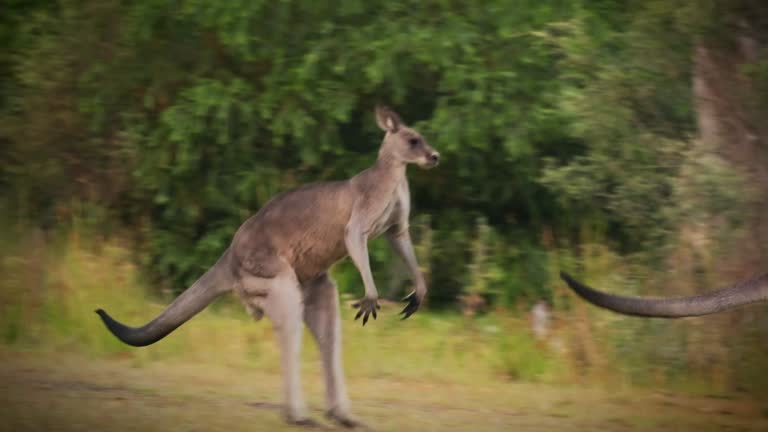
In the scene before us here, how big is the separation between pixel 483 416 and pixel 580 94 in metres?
4.02

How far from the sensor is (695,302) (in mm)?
7047

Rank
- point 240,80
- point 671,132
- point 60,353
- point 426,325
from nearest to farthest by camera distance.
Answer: point 60,353
point 671,132
point 426,325
point 240,80

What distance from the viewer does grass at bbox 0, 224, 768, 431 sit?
8492 millimetres

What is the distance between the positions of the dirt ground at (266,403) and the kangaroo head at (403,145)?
5.21ft

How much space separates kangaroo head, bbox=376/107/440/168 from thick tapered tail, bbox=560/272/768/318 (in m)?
1.45

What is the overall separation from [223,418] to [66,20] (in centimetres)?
818

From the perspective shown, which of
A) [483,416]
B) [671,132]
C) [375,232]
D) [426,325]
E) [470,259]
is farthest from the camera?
[470,259]

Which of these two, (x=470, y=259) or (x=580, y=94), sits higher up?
(x=580, y=94)

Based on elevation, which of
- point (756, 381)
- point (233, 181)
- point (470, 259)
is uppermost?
point (756, 381)

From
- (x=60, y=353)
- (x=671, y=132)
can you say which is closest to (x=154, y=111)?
(x=60, y=353)

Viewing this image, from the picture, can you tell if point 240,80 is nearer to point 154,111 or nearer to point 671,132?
point 154,111

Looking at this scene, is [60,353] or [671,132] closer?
[60,353]

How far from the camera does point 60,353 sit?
10703mm

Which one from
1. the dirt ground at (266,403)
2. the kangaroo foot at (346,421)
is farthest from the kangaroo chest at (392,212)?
the dirt ground at (266,403)
